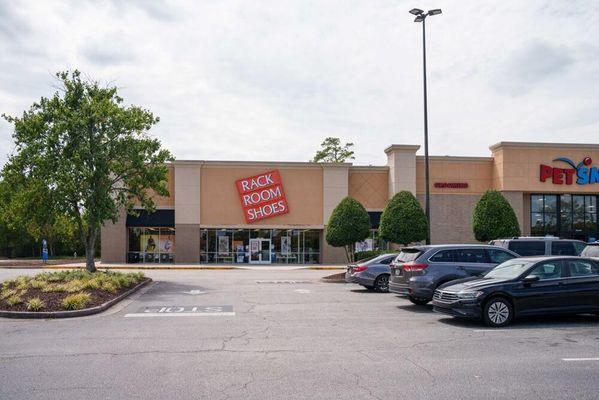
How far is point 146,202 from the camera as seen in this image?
25.5 metres

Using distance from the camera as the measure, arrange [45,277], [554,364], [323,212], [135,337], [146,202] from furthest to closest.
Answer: [323,212] → [146,202] → [45,277] → [135,337] → [554,364]

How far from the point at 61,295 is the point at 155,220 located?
23953 millimetres

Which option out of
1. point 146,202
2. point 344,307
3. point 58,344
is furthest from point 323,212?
point 58,344

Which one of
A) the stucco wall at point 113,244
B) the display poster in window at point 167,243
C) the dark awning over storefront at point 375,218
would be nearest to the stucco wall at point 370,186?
the dark awning over storefront at point 375,218

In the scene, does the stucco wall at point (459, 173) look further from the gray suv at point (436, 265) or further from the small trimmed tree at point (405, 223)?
the gray suv at point (436, 265)

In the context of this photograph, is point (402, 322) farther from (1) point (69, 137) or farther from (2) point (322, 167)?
(2) point (322, 167)

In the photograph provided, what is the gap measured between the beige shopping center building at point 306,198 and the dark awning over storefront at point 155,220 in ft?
0.22

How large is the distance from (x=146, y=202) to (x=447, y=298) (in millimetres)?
16126

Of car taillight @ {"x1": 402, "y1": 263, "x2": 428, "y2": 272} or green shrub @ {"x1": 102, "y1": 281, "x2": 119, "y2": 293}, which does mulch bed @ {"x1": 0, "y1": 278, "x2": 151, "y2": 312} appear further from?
car taillight @ {"x1": 402, "y1": 263, "x2": 428, "y2": 272}

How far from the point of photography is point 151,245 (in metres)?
40.7

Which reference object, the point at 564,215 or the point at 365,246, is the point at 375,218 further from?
the point at 564,215

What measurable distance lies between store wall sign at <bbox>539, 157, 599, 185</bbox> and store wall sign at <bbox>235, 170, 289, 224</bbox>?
17598 mm

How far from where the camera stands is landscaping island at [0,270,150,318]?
14578 mm

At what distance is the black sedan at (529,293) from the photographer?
12297mm
